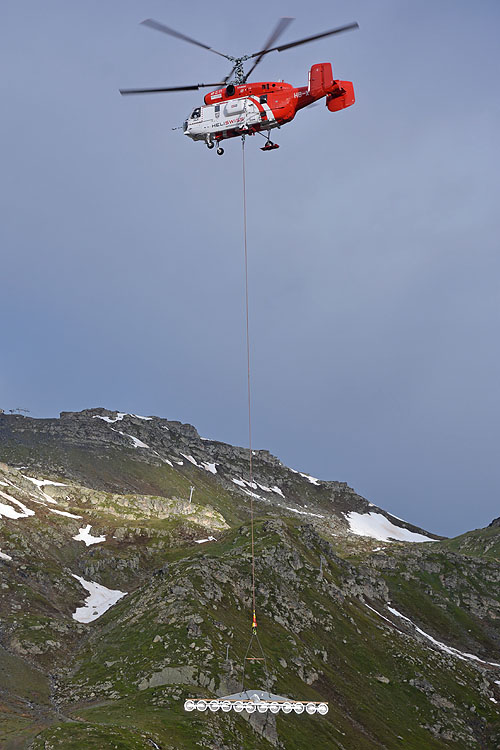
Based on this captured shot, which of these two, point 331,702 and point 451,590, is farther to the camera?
point 451,590

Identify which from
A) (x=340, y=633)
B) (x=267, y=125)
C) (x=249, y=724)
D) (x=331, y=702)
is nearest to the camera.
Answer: (x=267, y=125)

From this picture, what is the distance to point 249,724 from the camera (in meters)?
79.6

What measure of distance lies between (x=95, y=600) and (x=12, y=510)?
41827 mm

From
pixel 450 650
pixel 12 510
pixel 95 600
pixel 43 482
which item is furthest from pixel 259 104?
pixel 43 482

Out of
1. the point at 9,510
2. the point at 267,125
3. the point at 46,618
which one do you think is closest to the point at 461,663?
the point at 46,618

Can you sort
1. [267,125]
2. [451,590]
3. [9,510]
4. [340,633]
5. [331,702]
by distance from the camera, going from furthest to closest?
1. [451,590]
2. [9,510]
3. [340,633]
4. [331,702]
5. [267,125]

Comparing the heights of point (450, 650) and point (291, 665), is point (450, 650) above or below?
below

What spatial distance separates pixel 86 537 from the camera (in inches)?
6038

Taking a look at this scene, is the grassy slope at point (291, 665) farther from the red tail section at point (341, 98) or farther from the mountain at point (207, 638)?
the red tail section at point (341, 98)

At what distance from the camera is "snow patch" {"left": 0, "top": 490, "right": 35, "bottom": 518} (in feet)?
477

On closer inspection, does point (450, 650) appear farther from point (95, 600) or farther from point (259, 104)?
point (259, 104)

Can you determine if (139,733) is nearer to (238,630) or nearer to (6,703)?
(6,703)

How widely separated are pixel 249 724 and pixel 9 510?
9670 centimetres

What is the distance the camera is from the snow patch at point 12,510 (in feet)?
477
